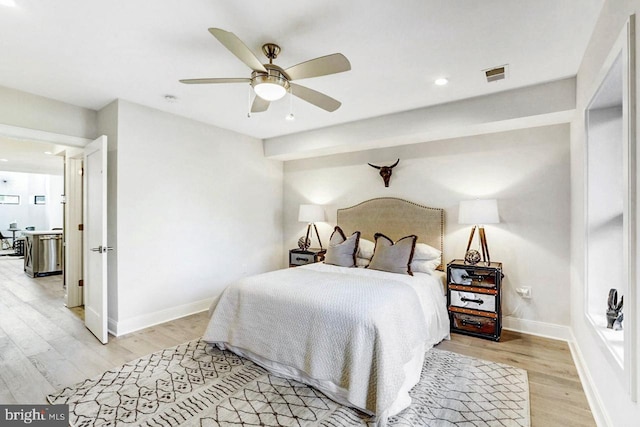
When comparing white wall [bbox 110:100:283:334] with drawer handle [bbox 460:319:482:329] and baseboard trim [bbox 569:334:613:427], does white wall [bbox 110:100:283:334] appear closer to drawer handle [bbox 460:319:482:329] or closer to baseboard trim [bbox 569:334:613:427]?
drawer handle [bbox 460:319:482:329]

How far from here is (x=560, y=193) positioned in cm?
332

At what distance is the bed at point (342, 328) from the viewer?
203cm

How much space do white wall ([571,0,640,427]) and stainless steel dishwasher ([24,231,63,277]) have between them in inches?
341

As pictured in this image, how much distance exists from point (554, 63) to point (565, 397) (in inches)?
103

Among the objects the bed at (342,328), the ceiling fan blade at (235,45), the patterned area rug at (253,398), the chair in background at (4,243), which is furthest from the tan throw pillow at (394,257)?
the chair in background at (4,243)

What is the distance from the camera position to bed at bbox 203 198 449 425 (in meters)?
2.03

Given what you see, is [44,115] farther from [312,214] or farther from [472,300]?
[472,300]

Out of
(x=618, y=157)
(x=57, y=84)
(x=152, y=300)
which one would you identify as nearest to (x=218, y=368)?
(x=152, y=300)

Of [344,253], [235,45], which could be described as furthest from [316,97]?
[344,253]

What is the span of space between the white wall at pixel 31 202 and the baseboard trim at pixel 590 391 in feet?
45.4

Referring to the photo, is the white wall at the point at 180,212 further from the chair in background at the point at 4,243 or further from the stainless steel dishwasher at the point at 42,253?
the chair in background at the point at 4,243

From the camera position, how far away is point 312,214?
4836mm

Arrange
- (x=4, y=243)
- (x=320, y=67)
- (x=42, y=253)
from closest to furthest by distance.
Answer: (x=320, y=67) < (x=42, y=253) < (x=4, y=243)

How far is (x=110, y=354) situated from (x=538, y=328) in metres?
4.41
